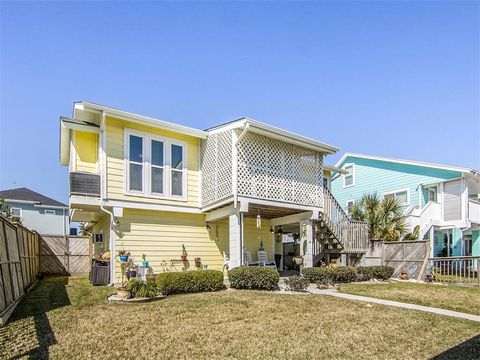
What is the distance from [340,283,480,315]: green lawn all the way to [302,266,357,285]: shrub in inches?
28.2

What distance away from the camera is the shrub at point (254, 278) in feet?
33.7

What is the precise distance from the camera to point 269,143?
500 inches

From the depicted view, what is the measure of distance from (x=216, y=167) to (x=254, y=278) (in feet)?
14.0

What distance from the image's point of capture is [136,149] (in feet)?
39.6

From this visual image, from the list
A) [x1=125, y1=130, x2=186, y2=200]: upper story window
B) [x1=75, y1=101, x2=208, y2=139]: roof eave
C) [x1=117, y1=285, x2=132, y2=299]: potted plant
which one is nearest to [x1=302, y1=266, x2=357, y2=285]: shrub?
[x1=125, y1=130, x2=186, y2=200]: upper story window

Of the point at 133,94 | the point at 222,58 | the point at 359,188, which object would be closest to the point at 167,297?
the point at 222,58

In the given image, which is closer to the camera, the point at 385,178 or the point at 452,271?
the point at 452,271

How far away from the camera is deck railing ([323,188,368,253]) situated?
47.3 feet

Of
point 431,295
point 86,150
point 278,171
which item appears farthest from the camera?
point 278,171

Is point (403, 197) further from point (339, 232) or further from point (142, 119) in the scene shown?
point (142, 119)

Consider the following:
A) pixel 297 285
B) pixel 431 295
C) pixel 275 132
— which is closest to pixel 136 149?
pixel 275 132

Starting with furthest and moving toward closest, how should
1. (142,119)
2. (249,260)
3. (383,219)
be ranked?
(383,219) → (249,260) → (142,119)

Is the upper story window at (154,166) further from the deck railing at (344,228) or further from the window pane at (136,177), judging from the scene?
the deck railing at (344,228)

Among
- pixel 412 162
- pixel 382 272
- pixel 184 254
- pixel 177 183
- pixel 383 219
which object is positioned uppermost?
pixel 412 162
